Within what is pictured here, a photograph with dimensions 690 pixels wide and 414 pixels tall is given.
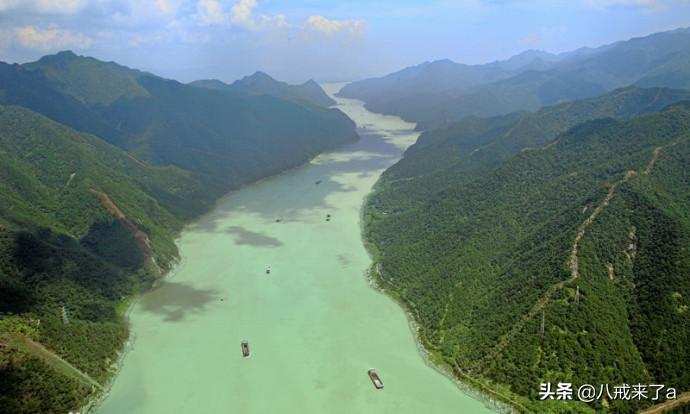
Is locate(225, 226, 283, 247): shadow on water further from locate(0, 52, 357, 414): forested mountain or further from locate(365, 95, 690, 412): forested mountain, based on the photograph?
locate(365, 95, 690, 412): forested mountain

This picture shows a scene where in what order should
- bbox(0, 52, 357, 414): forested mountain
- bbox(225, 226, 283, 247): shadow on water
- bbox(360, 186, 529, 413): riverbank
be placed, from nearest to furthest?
bbox(360, 186, 529, 413): riverbank → bbox(0, 52, 357, 414): forested mountain → bbox(225, 226, 283, 247): shadow on water

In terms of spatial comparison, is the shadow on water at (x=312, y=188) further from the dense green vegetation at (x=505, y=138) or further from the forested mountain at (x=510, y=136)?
the forested mountain at (x=510, y=136)

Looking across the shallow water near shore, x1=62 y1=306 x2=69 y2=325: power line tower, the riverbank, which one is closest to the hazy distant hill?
the shallow water near shore

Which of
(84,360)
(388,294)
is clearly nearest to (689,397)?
(388,294)

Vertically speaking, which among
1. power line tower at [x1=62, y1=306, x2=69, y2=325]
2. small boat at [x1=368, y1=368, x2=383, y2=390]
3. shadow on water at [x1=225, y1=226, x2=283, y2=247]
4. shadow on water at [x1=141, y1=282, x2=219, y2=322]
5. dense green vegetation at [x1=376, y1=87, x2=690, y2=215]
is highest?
dense green vegetation at [x1=376, y1=87, x2=690, y2=215]

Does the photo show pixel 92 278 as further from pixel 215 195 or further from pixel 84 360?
pixel 215 195

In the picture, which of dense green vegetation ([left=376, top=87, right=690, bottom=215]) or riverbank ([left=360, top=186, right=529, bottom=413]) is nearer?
riverbank ([left=360, top=186, right=529, bottom=413])
